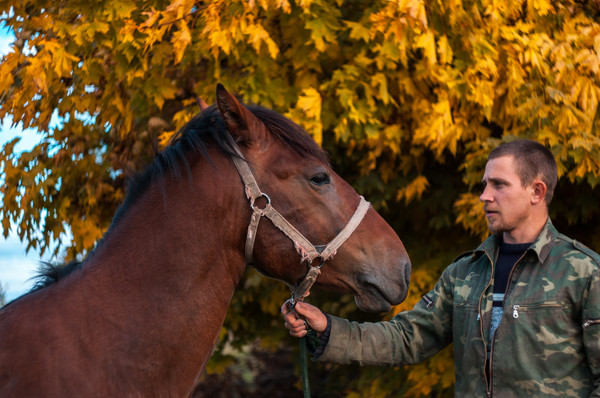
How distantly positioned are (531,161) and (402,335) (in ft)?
3.06

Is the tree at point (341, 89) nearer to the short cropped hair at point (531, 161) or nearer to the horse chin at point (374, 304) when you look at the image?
the short cropped hair at point (531, 161)

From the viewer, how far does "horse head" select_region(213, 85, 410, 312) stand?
2234mm

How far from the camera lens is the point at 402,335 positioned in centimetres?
266

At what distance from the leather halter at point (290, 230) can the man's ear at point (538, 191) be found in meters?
0.70

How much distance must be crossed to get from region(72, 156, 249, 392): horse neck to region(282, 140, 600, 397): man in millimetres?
434

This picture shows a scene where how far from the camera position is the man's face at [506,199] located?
7.86 ft

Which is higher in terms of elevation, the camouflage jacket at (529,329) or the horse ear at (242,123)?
the horse ear at (242,123)

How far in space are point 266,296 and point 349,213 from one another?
102 inches

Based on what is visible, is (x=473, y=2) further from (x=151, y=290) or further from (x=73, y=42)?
(x=151, y=290)

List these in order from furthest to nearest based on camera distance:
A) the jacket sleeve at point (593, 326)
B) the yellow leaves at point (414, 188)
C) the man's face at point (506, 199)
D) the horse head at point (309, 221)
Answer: the yellow leaves at point (414, 188)
the man's face at point (506, 199)
the horse head at point (309, 221)
the jacket sleeve at point (593, 326)

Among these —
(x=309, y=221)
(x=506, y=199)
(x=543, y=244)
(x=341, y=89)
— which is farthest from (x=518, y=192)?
(x=341, y=89)

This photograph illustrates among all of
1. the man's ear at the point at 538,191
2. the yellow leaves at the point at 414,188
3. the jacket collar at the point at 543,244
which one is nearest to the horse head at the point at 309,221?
the jacket collar at the point at 543,244

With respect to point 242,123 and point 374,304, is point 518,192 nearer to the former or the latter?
point 374,304

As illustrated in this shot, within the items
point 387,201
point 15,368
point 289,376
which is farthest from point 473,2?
point 289,376
